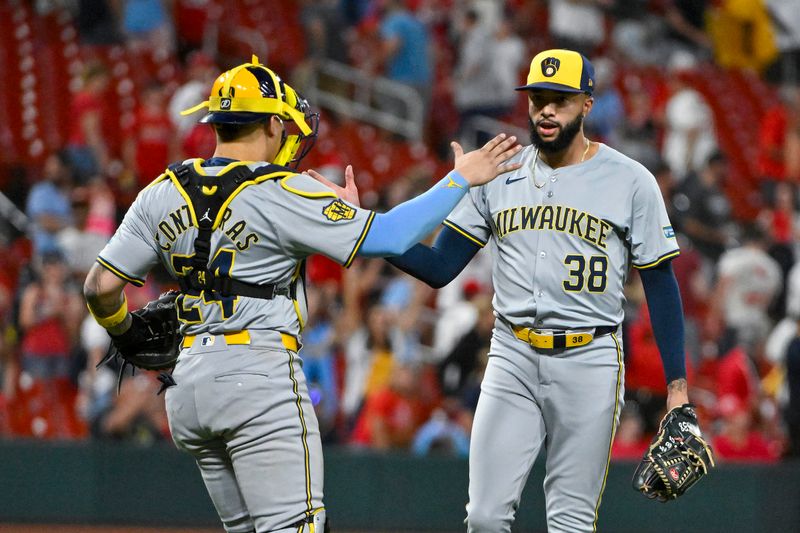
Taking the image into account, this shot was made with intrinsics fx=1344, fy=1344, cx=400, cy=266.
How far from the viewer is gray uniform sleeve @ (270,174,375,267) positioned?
170 inches

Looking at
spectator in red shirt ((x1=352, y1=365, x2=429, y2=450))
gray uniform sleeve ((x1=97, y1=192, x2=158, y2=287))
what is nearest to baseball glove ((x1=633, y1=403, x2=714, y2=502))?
gray uniform sleeve ((x1=97, y1=192, x2=158, y2=287))

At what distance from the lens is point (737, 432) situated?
29.9 feet

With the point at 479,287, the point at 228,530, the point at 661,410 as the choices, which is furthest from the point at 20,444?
the point at 228,530

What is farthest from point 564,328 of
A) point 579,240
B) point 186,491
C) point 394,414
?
point 186,491

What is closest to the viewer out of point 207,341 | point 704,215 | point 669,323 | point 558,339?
point 207,341

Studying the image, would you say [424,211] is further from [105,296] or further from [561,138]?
[105,296]

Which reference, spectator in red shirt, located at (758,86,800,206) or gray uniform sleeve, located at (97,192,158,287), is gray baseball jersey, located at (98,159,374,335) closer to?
gray uniform sleeve, located at (97,192,158,287)

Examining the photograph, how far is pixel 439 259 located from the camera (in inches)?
204

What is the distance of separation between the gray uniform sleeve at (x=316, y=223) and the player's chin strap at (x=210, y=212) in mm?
100

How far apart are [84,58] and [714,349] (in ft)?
20.8

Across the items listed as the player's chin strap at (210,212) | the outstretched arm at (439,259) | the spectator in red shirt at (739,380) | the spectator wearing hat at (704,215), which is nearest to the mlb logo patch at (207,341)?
the player's chin strap at (210,212)

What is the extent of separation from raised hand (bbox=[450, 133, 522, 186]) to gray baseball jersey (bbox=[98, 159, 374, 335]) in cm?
38

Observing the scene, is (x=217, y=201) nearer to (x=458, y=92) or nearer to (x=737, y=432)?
(x=737, y=432)

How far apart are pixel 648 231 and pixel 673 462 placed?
0.85 meters
